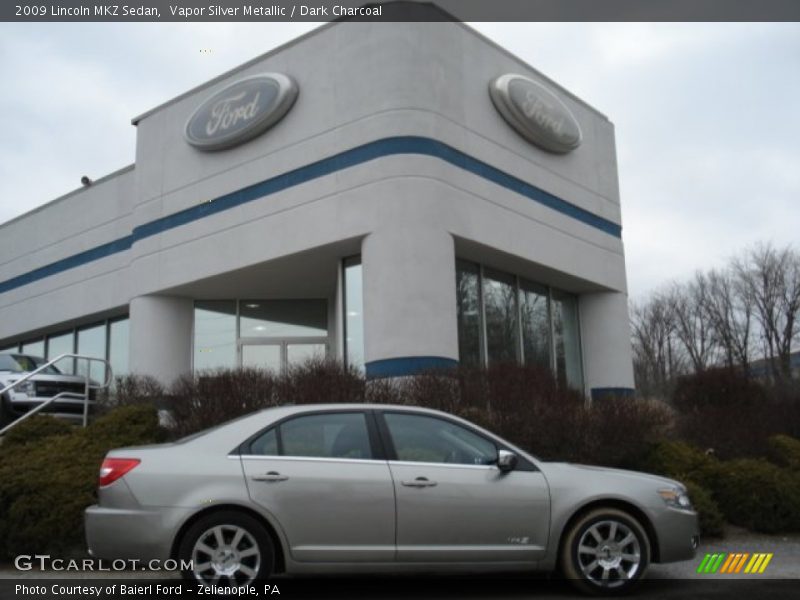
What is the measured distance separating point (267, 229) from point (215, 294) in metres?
3.45

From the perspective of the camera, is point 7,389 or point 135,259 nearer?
point 7,389

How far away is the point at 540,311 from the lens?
19.1 metres

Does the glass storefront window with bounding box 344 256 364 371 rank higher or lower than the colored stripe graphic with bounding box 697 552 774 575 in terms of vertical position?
higher

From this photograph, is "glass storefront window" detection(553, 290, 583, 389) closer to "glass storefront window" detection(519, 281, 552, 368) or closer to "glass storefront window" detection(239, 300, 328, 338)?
"glass storefront window" detection(519, 281, 552, 368)

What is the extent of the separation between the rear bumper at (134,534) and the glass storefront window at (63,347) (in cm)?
1789

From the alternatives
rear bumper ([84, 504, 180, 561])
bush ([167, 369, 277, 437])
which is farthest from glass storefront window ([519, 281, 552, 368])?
rear bumper ([84, 504, 180, 561])

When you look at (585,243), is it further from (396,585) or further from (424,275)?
(396,585)

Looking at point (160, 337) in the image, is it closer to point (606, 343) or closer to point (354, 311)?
point (354, 311)

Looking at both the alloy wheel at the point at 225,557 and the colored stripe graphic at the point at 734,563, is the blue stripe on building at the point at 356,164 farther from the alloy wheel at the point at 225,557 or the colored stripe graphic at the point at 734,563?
the alloy wheel at the point at 225,557

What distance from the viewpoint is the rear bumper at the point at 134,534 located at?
562 cm

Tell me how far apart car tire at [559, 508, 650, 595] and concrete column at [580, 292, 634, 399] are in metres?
13.9

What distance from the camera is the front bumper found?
6.13m

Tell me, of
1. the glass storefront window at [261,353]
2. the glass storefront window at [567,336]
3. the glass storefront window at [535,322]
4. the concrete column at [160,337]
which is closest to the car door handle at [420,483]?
the glass storefront window at [535,322]

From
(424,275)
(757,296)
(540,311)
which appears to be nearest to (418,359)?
(424,275)
